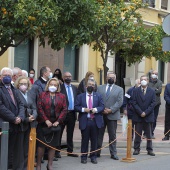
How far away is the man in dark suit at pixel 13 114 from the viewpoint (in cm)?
1000

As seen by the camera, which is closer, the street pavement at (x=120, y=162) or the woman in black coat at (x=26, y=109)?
the woman in black coat at (x=26, y=109)

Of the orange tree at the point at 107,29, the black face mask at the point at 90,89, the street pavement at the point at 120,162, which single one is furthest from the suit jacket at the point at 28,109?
the orange tree at the point at 107,29

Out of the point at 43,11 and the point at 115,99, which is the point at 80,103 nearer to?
the point at 115,99

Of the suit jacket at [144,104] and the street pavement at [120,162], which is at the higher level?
the suit jacket at [144,104]

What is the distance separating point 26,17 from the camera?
12.3 meters

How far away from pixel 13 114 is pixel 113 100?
3.46 meters

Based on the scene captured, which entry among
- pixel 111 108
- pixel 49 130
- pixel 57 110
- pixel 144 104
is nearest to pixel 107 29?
pixel 144 104

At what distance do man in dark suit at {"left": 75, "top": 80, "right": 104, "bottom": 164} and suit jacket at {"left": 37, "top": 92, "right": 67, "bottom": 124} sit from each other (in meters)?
1.08

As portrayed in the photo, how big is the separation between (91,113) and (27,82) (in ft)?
6.07

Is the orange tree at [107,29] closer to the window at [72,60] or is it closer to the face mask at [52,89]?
the window at [72,60]

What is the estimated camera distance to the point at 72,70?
2244 cm

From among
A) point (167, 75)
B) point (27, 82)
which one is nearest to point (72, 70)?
point (167, 75)

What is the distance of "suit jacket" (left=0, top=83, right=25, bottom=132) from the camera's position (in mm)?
9945

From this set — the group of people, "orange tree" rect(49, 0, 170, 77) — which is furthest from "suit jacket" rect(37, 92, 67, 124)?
"orange tree" rect(49, 0, 170, 77)
